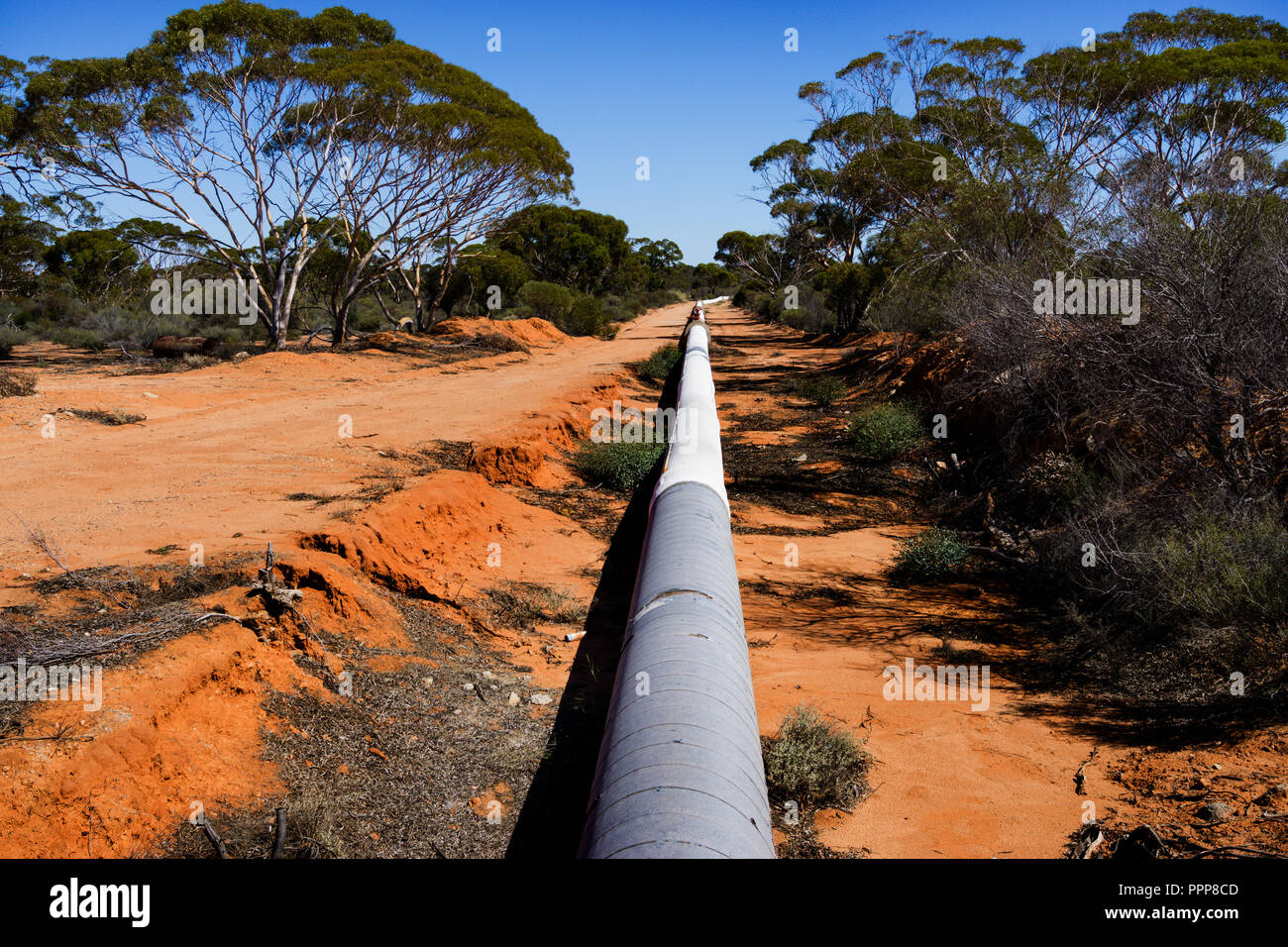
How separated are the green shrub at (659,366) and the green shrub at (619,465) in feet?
31.8

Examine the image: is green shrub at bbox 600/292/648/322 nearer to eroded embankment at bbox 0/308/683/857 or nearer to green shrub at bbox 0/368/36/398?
green shrub at bbox 0/368/36/398

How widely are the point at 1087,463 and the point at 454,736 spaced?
743 centimetres

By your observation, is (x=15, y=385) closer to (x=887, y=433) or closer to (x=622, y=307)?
(x=887, y=433)

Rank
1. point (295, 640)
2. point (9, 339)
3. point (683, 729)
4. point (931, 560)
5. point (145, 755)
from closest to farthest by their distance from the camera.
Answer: point (683, 729) → point (145, 755) → point (295, 640) → point (931, 560) → point (9, 339)

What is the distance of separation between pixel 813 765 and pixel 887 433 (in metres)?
8.68

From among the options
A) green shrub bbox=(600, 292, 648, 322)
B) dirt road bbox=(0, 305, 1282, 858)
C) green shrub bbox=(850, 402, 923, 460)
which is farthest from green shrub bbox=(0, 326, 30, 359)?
green shrub bbox=(600, 292, 648, 322)

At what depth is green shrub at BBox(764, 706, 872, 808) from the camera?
4.16 m

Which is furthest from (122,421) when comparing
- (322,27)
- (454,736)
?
(322,27)

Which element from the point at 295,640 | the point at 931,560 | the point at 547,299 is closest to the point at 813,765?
the point at 295,640

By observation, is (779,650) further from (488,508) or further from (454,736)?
(488,508)

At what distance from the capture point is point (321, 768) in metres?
3.91

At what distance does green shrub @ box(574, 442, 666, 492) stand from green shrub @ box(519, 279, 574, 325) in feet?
80.0

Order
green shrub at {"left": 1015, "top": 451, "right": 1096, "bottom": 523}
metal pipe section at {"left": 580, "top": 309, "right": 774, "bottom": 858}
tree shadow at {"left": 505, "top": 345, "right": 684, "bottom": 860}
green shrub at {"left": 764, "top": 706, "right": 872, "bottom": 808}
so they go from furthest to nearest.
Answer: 1. green shrub at {"left": 1015, "top": 451, "right": 1096, "bottom": 523}
2. green shrub at {"left": 764, "top": 706, "right": 872, "bottom": 808}
3. tree shadow at {"left": 505, "top": 345, "right": 684, "bottom": 860}
4. metal pipe section at {"left": 580, "top": 309, "right": 774, "bottom": 858}

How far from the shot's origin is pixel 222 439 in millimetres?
10664
